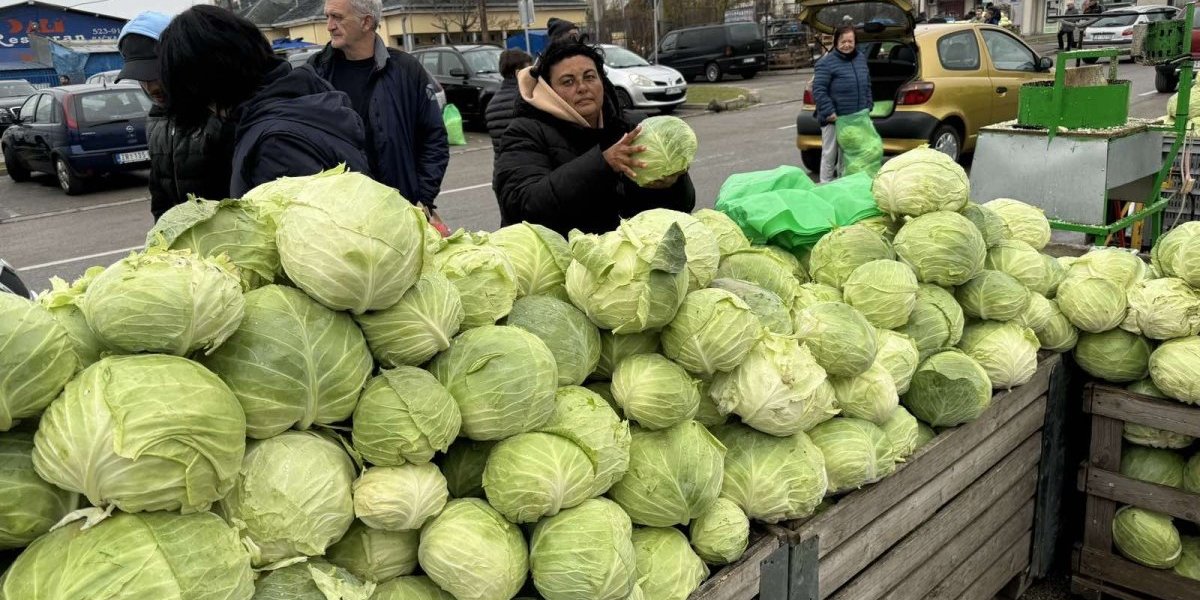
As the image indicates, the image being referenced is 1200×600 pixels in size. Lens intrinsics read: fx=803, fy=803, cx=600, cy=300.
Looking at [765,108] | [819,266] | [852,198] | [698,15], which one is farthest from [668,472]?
[698,15]

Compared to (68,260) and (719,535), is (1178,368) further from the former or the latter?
(68,260)

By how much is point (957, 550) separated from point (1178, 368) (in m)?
1.02

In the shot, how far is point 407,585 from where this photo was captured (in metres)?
1.61

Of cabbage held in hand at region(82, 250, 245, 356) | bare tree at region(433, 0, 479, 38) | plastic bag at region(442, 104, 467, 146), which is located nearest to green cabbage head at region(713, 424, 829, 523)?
cabbage held in hand at region(82, 250, 245, 356)

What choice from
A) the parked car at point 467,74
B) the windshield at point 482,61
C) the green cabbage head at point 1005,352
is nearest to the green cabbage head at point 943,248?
the green cabbage head at point 1005,352

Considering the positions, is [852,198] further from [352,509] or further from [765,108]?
[765,108]

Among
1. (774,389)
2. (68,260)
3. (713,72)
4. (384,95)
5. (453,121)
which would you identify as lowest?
(68,260)

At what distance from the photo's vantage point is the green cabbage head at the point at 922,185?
2.88 m

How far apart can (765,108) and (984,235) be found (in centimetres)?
1650

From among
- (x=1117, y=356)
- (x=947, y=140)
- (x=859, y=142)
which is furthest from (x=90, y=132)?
(x=1117, y=356)

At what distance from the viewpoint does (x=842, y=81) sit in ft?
27.4

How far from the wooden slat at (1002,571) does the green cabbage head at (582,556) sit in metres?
1.78

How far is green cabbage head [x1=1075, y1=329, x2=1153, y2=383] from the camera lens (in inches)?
118

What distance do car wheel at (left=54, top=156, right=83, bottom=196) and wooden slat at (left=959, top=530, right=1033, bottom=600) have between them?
13889 mm
